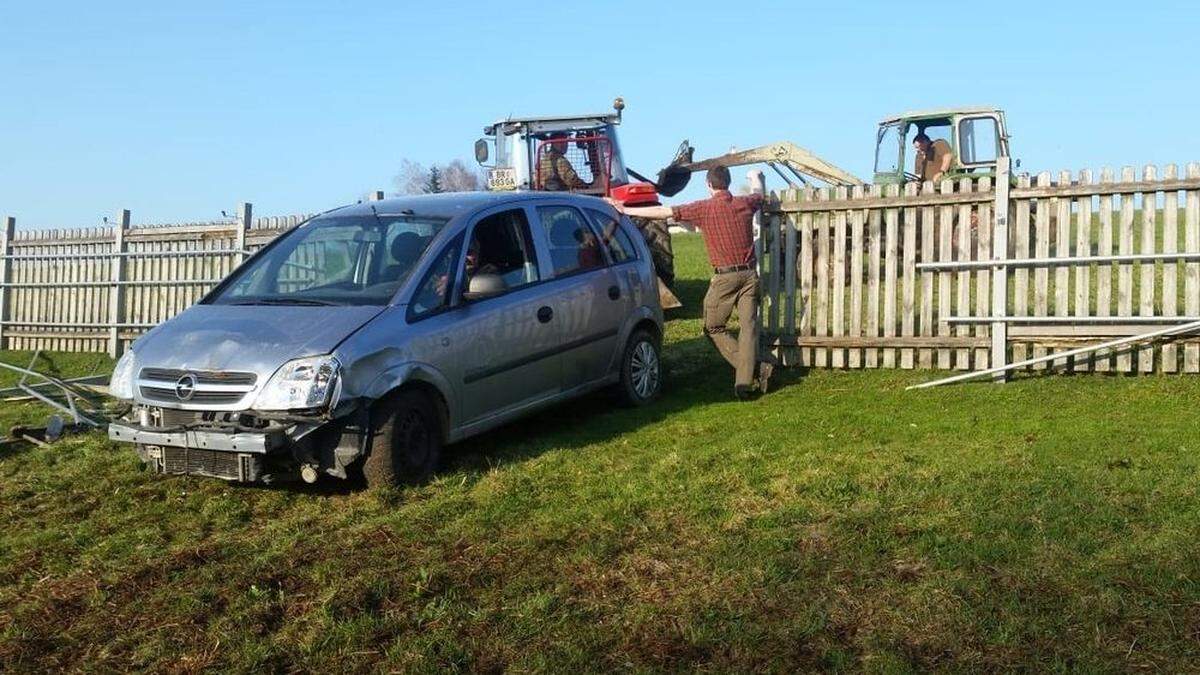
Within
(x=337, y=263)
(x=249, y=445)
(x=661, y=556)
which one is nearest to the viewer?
(x=661, y=556)

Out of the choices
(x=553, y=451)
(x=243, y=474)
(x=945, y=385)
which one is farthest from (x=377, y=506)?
(x=945, y=385)

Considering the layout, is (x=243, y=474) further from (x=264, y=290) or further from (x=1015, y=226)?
(x=1015, y=226)

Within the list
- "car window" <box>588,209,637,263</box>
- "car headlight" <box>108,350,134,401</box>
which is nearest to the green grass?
"car headlight" <box>108,350,134,401</box>

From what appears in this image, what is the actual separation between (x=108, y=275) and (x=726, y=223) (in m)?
9.69

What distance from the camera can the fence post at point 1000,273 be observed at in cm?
938

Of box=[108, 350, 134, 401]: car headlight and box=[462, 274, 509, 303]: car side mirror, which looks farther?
box=[462, 274, 509, 303]: car side mirror

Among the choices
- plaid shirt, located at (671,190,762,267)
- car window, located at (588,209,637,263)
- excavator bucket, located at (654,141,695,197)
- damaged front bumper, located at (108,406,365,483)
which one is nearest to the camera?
damaged front bumper, located at (108,406,365,483)

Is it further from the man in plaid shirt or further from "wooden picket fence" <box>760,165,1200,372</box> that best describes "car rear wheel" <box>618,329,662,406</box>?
"wooden picket fence" <box>760,165,1200,372</box>

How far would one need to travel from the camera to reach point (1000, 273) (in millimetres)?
9414

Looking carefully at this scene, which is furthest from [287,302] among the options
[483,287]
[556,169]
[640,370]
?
[556,169]

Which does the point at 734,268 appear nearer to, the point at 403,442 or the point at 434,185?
the point at 403,442

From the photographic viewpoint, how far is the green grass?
425 cm

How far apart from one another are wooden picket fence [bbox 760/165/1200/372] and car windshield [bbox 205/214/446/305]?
158 inches

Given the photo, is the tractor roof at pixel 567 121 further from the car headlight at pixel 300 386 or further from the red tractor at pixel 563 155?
the car headlight at pixel 300 386
